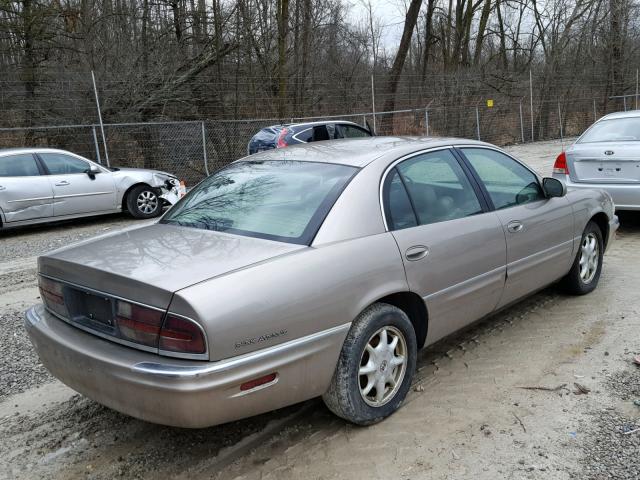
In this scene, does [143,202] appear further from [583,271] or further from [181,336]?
[181,336]

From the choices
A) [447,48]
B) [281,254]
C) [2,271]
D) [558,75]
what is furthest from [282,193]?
[447,48]

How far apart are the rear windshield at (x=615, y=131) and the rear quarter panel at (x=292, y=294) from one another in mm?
5793

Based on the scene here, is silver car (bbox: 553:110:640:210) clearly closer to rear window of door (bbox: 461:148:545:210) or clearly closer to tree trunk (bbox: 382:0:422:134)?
rear window of door (bbox: 461:148:545:210)

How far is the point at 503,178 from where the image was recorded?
14.4 feet

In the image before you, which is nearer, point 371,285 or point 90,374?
point 90,374

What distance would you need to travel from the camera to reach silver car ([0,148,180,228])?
31.0 ft

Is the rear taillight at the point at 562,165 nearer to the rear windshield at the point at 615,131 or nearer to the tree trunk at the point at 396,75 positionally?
the rear windshield at the point at 615,131

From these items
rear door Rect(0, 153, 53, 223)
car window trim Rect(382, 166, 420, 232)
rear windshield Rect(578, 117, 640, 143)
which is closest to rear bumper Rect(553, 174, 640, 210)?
rear windshield Rect(578, 117, 640, 143)

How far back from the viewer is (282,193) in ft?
11.3

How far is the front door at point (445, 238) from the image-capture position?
11.0 ft

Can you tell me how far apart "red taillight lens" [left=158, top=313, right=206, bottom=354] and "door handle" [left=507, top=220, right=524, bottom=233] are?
2.48 m

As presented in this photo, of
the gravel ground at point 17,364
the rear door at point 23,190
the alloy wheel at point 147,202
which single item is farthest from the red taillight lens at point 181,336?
the alloy wheel at point 147,202

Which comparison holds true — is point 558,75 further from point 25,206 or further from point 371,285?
point 371,285

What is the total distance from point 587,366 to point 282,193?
2.34m
